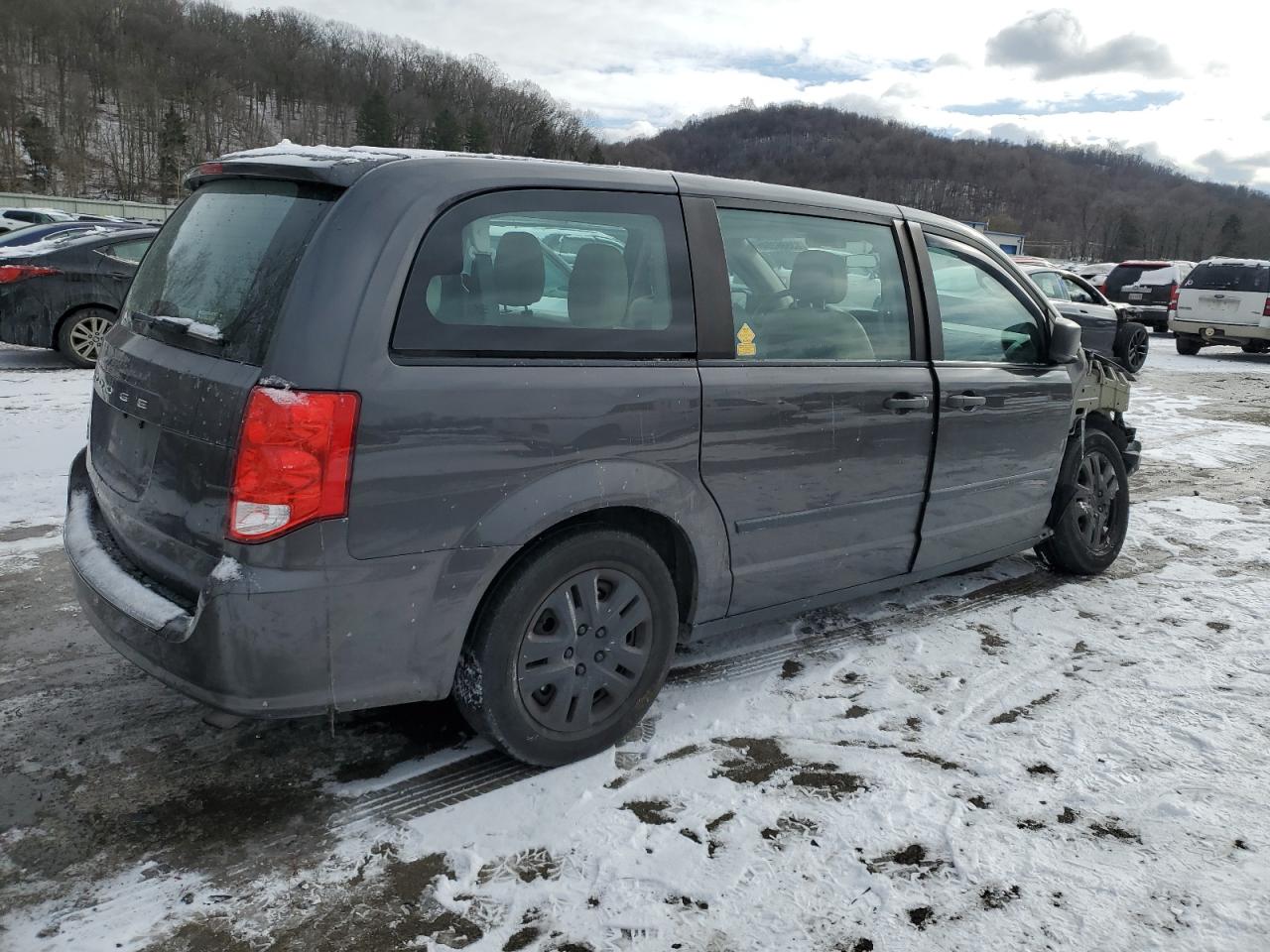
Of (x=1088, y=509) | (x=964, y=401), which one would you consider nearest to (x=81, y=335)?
(x=964, y=401)

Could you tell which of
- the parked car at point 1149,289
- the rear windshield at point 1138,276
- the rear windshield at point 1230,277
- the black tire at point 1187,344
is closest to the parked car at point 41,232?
the rear windshield at point 1230,277

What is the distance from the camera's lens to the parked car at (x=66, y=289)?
9.23 m

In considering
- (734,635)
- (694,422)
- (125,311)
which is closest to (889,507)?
(734,635)

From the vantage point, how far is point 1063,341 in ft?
14.0

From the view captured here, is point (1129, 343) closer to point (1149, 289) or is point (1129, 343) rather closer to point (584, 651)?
point (1149, 289)

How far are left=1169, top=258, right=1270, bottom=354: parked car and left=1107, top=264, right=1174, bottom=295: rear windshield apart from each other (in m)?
6.37

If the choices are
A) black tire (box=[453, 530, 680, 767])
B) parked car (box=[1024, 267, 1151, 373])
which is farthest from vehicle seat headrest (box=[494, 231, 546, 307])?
parked car (box=[1024, 267, 1151, 373])

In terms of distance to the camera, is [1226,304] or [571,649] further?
[1226,304]

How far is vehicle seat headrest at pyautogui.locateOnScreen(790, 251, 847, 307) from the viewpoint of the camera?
338 cm

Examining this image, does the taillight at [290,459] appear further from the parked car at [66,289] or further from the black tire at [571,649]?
the parked car at [66,289]

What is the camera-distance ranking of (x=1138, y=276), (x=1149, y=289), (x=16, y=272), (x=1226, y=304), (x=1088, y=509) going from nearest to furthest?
(x=1088, y=509) < (x=16, y=272) < (x=1226, y=304) < (x=1149, y=289) < (x=1138, y=276)

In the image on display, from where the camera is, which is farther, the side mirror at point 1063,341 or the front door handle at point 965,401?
the side mirror at point 1063,341

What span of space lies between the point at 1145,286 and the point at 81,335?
23.6m

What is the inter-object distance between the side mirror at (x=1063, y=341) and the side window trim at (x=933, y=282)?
0.06m
